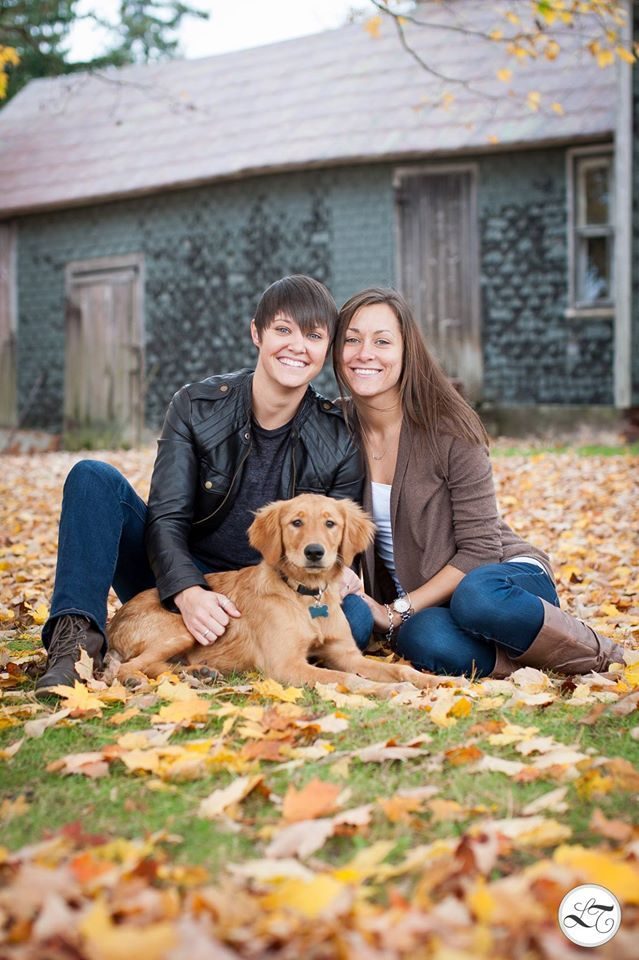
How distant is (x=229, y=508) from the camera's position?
4.29m

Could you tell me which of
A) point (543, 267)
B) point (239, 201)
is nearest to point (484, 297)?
point (543, 267)

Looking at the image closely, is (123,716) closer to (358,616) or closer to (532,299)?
(358,616)

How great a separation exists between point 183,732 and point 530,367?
11284mm

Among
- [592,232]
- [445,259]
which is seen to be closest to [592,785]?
[592,232]

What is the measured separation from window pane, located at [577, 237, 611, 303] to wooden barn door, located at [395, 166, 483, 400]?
143 cm

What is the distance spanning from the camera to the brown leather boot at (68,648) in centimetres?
359

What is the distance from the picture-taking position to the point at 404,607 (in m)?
4.23

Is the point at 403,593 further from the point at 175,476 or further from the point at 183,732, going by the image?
the point at 183,732

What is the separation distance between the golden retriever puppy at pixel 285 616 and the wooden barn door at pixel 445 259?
10.2 metres

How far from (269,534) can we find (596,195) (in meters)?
11.0

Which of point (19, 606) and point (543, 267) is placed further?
point (543, 267)

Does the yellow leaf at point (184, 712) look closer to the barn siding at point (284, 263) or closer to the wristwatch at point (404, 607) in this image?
the wristwatch at point (404, 607)

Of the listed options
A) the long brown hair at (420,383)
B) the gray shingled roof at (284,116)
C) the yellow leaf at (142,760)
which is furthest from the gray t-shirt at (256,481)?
the gray shingled roof at (284,116)

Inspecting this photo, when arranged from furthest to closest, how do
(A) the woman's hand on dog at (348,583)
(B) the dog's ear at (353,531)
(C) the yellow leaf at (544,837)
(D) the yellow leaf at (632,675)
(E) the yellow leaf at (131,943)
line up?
(A) the woman's hand on dog at (348,583) → (B) the dog's ear at (353,531) → (D) the yellow leaf at (632,675) → (C) the yellow leaf at (544,837) → (E) the yellow leaf at (131,943)
